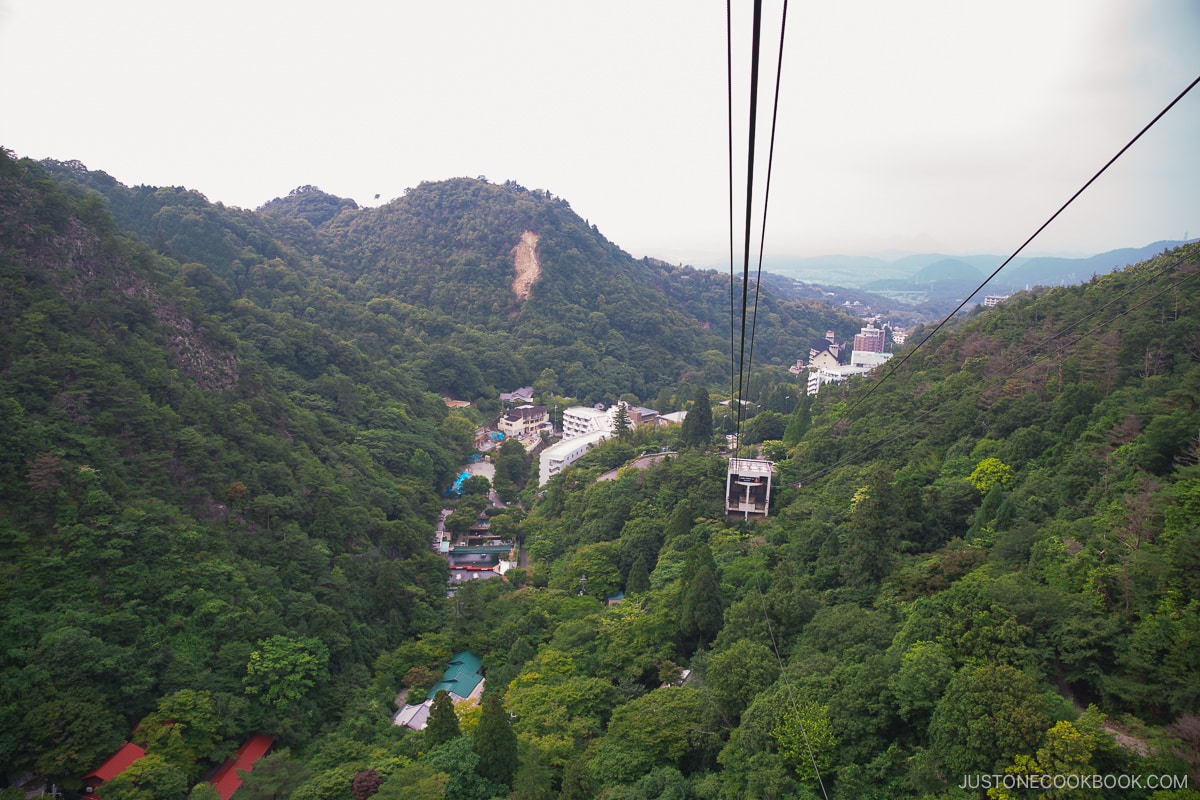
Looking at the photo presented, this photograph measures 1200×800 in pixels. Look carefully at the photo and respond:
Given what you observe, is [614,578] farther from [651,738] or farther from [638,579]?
[651,738]

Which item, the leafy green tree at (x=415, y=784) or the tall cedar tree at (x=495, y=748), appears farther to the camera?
the tall cedar tree at (x=495, y=748)

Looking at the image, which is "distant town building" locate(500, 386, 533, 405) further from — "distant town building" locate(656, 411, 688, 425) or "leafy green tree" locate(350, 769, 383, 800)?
"leafy green tree" locate(350, 769, 383, 800)

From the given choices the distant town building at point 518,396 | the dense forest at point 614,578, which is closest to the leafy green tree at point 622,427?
the dense forest at point 614,578

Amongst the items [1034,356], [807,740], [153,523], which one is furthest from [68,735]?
[1034,356]

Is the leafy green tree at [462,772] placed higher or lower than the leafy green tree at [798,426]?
lower

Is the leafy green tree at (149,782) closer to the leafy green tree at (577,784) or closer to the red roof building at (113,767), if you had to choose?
the red roof building at (113,767)

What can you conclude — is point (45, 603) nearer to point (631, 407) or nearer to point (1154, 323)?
point (1154, 323)
